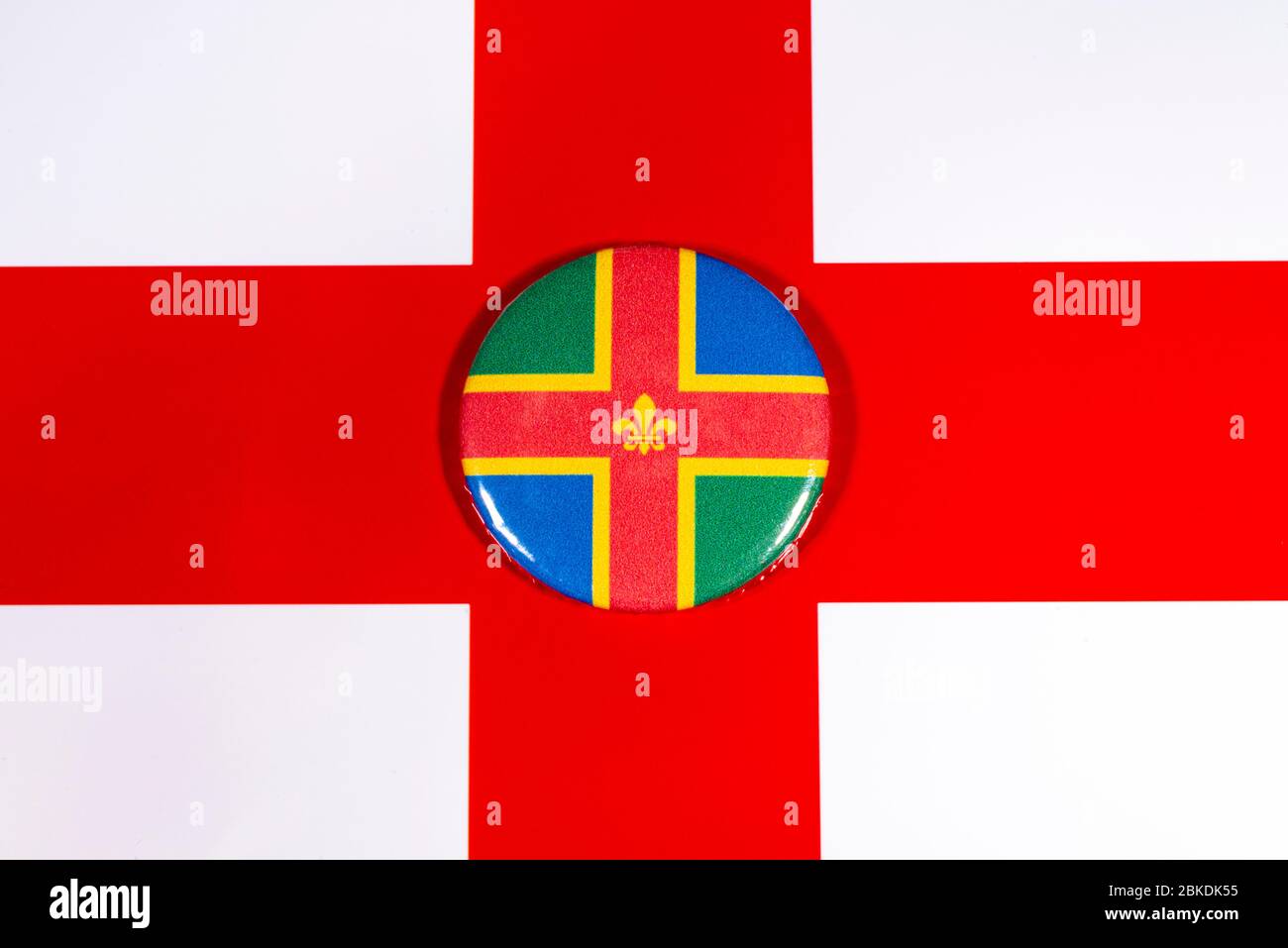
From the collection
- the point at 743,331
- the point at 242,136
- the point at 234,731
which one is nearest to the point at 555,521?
the point at 743,331

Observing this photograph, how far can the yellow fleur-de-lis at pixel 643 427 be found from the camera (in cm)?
104

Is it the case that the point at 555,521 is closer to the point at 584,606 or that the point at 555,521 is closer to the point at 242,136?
the point at 584,606

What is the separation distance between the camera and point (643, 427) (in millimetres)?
1046

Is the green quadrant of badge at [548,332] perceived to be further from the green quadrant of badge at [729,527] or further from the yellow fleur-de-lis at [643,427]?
the green quadrant of badge at [729,527]

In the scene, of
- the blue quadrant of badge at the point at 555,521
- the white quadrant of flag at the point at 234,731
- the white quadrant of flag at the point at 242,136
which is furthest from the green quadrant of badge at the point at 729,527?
the white quadrant of flag at the point at 242,136

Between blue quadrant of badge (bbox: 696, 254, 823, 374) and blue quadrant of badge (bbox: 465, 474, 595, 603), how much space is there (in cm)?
20

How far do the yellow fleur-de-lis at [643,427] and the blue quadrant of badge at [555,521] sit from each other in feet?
0.21

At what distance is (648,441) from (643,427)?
0.02 m

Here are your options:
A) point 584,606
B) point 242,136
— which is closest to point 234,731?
point 584,606

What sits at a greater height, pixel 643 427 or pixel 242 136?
pixel 242 136

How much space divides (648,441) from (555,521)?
138 millimetres

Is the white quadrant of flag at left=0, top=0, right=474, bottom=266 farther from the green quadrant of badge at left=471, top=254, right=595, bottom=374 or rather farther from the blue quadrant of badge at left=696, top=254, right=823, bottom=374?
the blue quadrant of badge at left=696, top=254, right=823, bottom=374

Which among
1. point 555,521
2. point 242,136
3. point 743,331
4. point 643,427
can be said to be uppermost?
point 242,136
